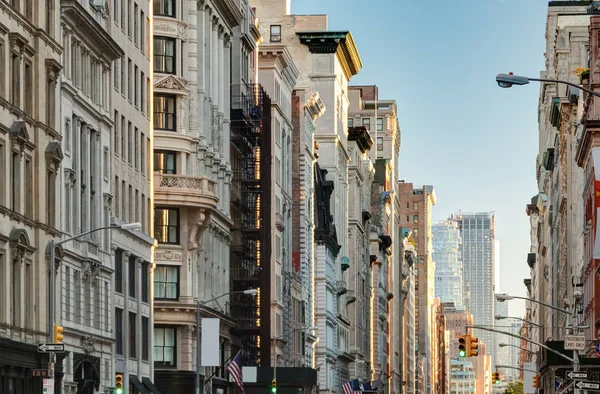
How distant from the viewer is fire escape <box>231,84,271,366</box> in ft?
368

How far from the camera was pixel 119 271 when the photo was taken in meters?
79.7

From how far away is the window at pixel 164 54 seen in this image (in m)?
96.8

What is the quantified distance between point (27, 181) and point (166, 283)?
36.4m

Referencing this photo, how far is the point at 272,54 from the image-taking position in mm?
127938

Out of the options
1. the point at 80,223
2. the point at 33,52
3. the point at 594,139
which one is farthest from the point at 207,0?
the point at 33,52

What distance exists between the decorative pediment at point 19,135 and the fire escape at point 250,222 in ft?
167

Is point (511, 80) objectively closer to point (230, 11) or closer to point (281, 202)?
point (230, 11)

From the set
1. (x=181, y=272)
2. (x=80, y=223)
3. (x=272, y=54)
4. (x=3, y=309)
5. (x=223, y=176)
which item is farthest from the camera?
(x=272, y=54)

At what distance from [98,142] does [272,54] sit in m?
54.4

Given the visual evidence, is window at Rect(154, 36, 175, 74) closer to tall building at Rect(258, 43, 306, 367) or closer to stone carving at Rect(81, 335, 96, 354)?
tall building at Rect(258, 43, 306, 367)

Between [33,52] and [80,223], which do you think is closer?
[33,52]

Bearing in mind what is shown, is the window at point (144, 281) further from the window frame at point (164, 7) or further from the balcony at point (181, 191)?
the window frame at point (164, 7)

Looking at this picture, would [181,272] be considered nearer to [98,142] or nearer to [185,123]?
[185,123]

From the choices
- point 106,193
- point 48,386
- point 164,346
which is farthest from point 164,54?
point 48,386
